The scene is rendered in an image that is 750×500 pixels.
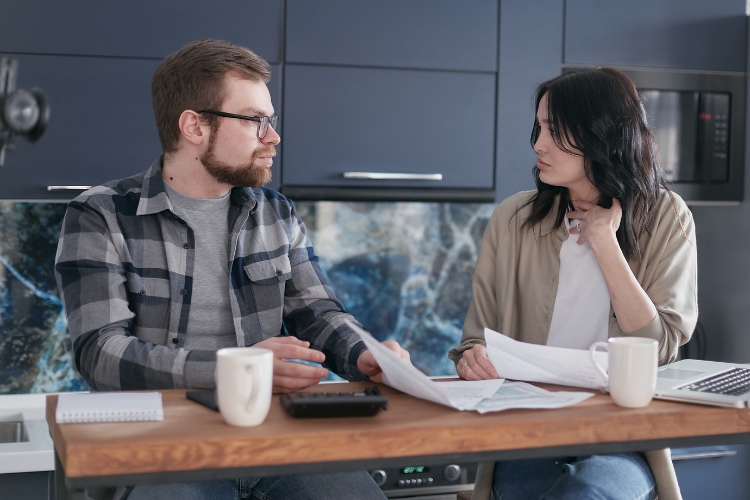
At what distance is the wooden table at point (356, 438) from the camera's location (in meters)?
1.01

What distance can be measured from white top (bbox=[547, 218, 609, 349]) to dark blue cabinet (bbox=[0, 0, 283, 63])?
43.9 inches

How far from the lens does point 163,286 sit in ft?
5.74

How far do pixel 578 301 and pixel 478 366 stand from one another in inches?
20.8

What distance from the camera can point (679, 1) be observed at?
271 cm

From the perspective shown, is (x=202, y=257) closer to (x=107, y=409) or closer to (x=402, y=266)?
(x=107, y=409)

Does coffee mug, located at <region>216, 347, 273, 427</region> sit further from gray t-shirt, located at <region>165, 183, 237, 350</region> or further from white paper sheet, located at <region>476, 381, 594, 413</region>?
gray t-shirt, located at <region>165, 183, 237, 350</region>

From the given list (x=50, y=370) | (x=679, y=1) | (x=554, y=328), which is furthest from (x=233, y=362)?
(x=679, y=1)

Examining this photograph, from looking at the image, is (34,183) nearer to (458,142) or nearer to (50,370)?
(50,370)

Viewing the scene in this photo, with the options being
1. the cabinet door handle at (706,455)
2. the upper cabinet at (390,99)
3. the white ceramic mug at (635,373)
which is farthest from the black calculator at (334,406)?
the cabinet door handle at (706,455)

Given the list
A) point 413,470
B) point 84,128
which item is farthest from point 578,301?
point 84,128

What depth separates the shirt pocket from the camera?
6.07 ft

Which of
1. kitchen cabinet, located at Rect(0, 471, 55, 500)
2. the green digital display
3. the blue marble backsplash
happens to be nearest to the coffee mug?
kitchen cabinet, located at Rect(0, 471, 55, 500)

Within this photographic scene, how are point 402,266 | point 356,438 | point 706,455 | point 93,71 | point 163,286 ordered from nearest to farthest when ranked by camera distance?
point 356,438
point 163,286
point 93,71
point 706,455
point 402,266

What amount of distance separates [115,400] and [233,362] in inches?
8.4
